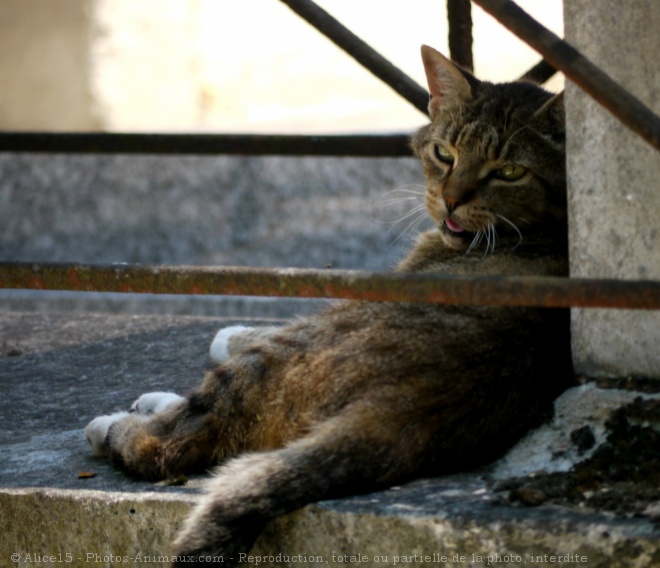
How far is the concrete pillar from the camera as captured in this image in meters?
2.63

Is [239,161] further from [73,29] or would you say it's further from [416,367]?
[416,367]

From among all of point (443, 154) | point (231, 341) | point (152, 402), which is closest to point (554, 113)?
point (443, 154)

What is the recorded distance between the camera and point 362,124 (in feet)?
32.9

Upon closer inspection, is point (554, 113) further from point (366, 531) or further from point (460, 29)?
point (366, 531)

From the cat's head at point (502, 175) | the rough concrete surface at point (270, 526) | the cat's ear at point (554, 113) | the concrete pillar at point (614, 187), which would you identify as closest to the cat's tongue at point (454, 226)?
the cat's head at point (502, 175)

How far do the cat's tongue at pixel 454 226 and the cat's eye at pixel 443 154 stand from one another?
0.78 feet

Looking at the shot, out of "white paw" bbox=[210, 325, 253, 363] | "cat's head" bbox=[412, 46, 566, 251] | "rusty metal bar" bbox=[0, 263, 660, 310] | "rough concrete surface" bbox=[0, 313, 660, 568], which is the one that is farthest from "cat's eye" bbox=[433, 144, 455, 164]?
A: "rusty metal bar" bbox=[0, 263, 660, 310]

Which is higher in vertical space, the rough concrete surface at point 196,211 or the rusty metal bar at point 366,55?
the rusty metal bar at point 366,55

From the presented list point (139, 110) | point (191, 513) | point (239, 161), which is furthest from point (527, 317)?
point (139, 110)

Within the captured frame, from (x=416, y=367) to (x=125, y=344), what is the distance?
2.01m

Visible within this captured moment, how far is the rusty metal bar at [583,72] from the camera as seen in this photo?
2.20 metres

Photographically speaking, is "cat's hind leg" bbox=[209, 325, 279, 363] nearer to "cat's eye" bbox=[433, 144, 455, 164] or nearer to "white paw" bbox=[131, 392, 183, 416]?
"white paw" bbox=[131, 392, 183, 416]

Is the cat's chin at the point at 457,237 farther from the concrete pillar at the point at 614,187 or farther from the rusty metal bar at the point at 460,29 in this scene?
the rusty metal bar at the point at 460,29

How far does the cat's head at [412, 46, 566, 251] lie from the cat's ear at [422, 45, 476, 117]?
99 mm
